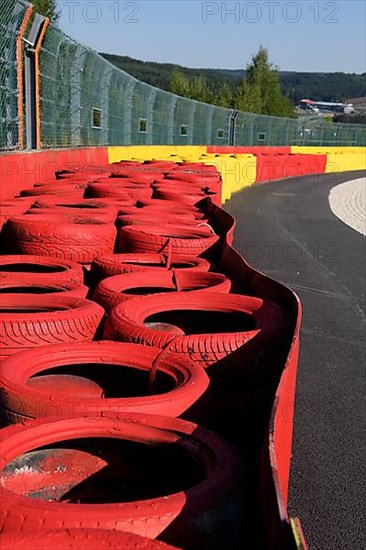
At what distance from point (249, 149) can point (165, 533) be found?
30155 millimetres

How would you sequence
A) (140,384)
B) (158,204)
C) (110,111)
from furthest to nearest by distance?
(110,111)
(158,204)
(140,384)

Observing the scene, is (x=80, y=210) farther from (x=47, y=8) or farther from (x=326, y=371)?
(x=47, y=8)

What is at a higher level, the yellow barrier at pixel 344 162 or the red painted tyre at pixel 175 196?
the red painted tyre at pixel 175 196

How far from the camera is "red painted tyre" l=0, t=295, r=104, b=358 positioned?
340 cm

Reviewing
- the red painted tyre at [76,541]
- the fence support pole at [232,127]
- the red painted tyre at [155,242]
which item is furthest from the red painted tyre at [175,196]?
the fence support pole at [232,127]

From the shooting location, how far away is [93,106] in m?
15.9

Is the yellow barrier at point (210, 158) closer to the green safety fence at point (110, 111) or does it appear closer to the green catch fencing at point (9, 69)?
the green safety fence at point (110, 111)

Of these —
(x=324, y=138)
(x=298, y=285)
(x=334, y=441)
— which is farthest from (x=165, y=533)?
(x=324, y=138)

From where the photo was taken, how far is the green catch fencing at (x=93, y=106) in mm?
9211

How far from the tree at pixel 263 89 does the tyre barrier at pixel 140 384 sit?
70.3 metres

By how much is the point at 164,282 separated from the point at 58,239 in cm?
115

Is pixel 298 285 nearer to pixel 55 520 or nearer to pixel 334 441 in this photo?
pixel 334 441

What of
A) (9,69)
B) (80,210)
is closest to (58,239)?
(80,210)

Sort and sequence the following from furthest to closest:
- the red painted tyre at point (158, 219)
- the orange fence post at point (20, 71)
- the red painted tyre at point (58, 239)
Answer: the orange fence post at point (20, 71), the red painted tyre at point (158, 219), the red painted tyre at point (58, 239)
